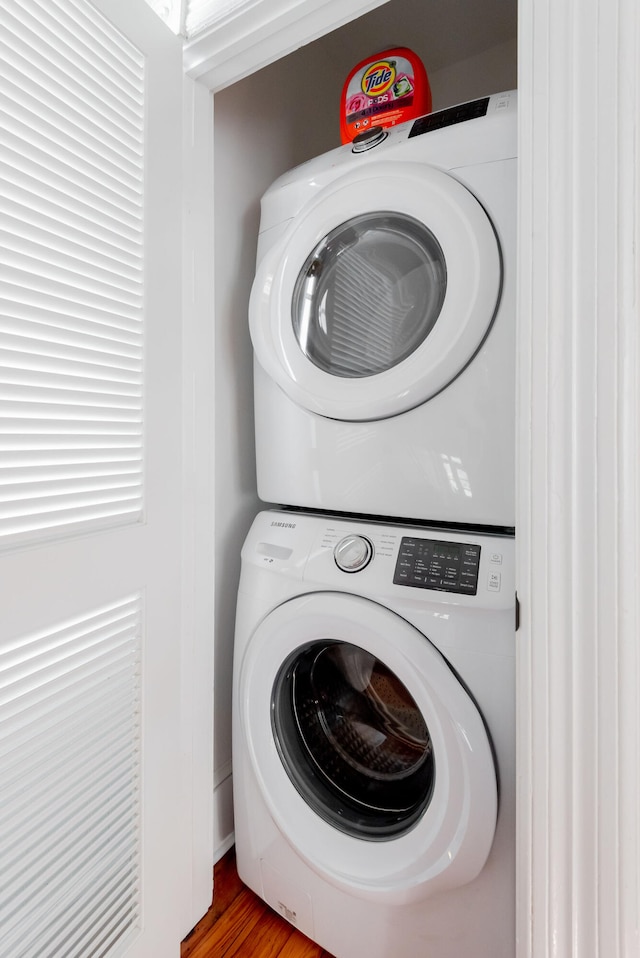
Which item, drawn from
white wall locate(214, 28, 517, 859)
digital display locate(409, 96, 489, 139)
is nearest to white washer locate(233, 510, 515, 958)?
white wall locate(214, 28, 517, 859)

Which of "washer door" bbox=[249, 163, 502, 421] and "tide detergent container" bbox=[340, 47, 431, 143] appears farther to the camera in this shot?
"tide detergent container" bbox=[340, 47, 431, 143]

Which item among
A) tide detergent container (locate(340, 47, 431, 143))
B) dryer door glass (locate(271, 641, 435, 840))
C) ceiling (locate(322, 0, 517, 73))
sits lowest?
dryer door glass (locate(271, 641, 435, 840))

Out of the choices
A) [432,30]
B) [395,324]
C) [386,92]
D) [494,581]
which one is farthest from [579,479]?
[432,30]

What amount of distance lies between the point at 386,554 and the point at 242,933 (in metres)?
0.88

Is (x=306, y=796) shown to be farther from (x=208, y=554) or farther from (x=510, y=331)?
(x=510, y=331)

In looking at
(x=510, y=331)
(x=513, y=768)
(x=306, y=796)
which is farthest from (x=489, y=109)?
(x=306, y=796)

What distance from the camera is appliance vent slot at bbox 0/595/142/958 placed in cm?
68

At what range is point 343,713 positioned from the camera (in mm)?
1104

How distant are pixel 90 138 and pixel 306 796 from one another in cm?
123

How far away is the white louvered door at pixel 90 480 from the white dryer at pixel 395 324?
247mm

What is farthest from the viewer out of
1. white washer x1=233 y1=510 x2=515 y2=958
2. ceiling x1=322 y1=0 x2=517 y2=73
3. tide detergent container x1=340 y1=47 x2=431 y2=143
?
ceiling x1=322 y1=0 x2=517 y2=73

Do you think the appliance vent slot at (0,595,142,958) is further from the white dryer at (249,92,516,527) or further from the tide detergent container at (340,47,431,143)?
the tide detergent container at (340,47,431,143)

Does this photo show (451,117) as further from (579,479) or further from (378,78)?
(579,479)

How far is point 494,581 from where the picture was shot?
2.74ft
